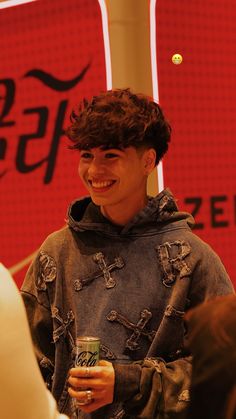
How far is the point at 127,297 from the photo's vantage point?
1644 millimetres

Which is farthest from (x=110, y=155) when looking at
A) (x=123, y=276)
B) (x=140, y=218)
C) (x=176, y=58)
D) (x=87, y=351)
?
(x=176, y=58)

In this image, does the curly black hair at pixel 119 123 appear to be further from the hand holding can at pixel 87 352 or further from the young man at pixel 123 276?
the hand holding can at pixel 87 352

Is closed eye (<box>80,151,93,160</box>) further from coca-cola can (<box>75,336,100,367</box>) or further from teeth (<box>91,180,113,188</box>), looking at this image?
coca-cola can (<box>75,336,100,367</box>)

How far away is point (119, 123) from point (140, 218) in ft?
0.72

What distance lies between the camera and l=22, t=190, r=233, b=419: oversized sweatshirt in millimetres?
1587

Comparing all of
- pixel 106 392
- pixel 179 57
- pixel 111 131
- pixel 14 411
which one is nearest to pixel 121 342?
pixel 106 392

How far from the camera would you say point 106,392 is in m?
1.52

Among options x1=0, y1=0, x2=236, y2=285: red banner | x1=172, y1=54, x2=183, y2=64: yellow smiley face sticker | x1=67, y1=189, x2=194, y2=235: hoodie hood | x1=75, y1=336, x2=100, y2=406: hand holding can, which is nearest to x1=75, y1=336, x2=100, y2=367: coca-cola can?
x1=75, y1=336, x2=100, y2=406: hand holding can

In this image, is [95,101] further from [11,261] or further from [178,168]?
[11,261]

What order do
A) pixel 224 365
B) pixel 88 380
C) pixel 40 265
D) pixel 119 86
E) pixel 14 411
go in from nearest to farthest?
pixel 224 365, pixel 14 411, pixel 88 380, pixel 40 265, pixel 119 86

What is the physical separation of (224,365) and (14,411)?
278 millimetres

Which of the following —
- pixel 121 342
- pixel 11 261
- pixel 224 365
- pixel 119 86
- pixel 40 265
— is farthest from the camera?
pixel 11 261

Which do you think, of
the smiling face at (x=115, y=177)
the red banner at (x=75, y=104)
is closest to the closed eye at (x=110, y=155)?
the smiling face at (x=115, y=177)

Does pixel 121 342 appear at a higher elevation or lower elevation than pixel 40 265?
lower
